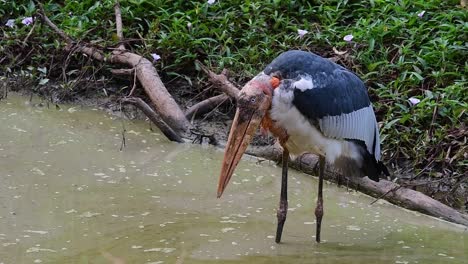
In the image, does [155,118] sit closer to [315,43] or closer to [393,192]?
[315,43]

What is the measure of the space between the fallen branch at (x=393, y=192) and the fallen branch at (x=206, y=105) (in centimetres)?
94

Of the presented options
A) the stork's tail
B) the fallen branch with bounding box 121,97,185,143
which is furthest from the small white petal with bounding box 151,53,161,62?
the stork's tail

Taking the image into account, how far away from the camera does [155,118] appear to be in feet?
22.3

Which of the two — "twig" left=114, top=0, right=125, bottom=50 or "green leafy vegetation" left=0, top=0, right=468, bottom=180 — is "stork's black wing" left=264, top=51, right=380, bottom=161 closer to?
"green leafy vegetation" left=0, top=0, right=468, bottom=180

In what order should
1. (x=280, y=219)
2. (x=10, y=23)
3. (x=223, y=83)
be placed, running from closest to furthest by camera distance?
(x=280, y=219) < (x=223, y=83) < (x=10, y=23)

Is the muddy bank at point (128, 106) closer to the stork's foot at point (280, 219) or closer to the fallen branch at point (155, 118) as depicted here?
the fallen branch at point (155, 118)

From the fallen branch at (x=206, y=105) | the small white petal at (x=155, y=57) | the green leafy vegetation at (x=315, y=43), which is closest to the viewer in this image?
the green leafy vegetation at (x=315, y=43)

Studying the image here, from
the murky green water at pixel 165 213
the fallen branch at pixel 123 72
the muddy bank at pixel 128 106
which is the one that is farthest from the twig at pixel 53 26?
the murky green water at pixel 165 213

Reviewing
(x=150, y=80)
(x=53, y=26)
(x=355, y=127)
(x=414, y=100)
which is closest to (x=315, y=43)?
(x=414, y=100)

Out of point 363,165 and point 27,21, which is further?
point 27,21

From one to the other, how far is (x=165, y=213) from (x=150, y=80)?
2.20m

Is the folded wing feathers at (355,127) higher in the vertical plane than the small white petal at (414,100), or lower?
lower

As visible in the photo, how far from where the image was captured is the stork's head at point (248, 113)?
468cm

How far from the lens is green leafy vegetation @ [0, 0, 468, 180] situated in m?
6.46
